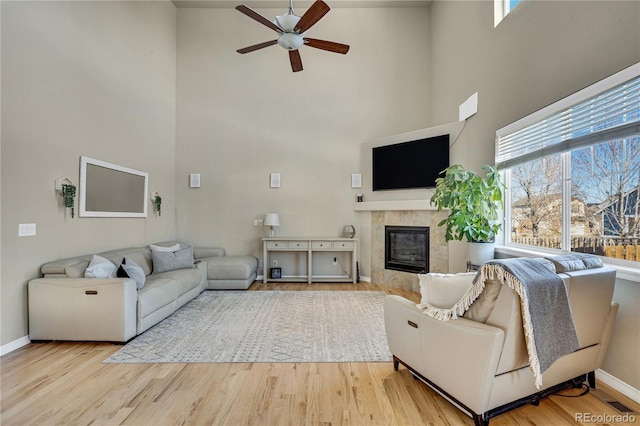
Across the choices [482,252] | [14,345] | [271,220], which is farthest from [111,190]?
[482,252]

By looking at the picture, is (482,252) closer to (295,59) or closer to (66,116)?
(295,59)

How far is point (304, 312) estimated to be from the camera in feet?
12.0

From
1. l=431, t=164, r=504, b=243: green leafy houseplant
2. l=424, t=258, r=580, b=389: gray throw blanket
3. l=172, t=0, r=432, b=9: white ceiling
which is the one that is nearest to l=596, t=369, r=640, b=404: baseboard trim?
l=424, t=258, r=580, b=389: gray throw blanket

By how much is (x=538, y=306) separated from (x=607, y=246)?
1.32 m

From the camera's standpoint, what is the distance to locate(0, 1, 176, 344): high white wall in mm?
2625

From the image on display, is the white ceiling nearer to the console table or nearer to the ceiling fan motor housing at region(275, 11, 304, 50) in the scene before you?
the ceiling fan motor housing at region(275, 11, 304, 50)

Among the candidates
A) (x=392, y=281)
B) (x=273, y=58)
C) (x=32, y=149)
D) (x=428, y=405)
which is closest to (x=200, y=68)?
(x=273, y=58)

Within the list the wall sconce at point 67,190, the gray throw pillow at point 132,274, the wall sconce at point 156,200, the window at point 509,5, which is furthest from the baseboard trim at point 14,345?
the window at point 509,5

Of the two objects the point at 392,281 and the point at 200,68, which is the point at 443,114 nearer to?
the point at 392,281

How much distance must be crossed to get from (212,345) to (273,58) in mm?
5112

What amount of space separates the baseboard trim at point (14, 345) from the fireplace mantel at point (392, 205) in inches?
182

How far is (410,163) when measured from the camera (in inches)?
193

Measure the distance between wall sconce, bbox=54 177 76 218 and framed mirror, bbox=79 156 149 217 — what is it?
0.47 ft

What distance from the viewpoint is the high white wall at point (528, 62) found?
1990mm
